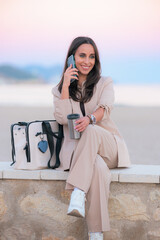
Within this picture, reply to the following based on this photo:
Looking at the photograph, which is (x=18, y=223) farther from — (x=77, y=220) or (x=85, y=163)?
(x=85, y=163)

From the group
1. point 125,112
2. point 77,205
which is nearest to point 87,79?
point 77,205

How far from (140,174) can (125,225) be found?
469mm

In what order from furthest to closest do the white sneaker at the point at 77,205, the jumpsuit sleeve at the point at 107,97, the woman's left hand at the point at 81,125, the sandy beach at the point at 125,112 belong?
the sandy beach at the point at 125,112 → the jumpsuit sleeve at the point at 107,97 → the woman's left hand at the point at 81,125 → the white sneaker at the point at 77,205

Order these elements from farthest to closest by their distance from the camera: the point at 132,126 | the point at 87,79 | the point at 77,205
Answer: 1. the point at 132,126
2. the point at 87,79
3. the point at 77,205

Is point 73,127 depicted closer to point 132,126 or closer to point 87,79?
point 87,79

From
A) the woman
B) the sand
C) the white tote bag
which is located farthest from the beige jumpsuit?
the sand

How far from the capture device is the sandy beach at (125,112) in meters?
10.9

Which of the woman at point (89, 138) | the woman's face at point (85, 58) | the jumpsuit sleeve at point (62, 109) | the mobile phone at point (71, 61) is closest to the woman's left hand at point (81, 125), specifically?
the woman at point (89, 138)

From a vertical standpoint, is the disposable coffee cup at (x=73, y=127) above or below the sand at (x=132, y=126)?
above

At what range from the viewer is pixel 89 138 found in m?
3.28

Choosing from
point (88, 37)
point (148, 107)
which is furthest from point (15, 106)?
point (88, 37)

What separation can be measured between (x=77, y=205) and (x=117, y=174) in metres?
0.56

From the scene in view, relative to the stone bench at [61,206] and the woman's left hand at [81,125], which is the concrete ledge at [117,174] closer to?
the stone bench at [61,206]

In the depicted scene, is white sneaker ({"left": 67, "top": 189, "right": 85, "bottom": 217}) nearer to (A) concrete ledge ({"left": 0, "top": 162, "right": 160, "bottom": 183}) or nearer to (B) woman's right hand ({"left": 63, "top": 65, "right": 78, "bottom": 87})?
(A) concrete ledge ({"left": 0, "top": 162, "right": 160, "bottom": 183})
